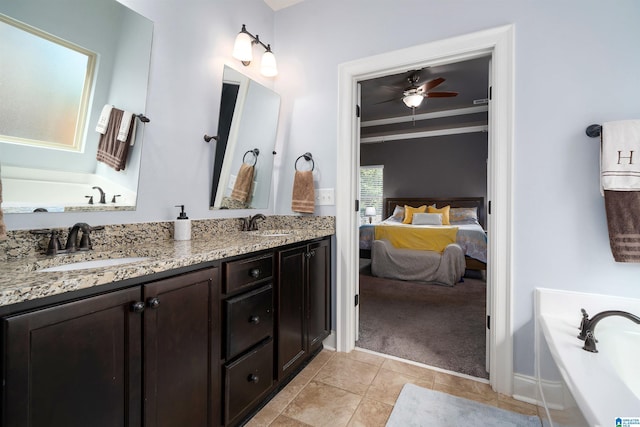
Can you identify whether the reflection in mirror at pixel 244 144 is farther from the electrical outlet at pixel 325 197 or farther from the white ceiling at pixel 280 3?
the white ceiling at pixel 280 3

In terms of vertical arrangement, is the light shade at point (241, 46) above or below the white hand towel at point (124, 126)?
above

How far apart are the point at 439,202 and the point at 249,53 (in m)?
5.33

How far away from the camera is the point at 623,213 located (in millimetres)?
1438

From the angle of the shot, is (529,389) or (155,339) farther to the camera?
(529,389)

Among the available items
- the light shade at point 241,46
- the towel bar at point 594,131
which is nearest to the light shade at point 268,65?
the light shade at point 241,46

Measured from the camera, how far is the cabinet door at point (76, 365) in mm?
685

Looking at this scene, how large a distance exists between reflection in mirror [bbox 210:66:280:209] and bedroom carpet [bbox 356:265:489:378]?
1503 mm

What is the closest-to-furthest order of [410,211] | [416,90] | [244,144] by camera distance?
[244,144], [416,90], [410,211]

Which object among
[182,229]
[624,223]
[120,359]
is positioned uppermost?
[624,223]

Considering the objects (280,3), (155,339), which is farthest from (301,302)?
(280,3)

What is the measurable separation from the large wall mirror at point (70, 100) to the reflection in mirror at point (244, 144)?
1.78 feet

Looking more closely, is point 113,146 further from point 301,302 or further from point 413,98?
point 413,98

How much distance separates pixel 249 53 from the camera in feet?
6.81

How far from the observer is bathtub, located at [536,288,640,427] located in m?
0.84
